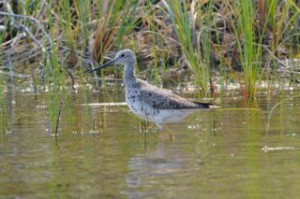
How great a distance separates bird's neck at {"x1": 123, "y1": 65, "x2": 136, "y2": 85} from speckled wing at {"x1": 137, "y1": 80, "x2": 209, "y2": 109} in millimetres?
221

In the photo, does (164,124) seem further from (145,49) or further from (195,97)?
(145,49)

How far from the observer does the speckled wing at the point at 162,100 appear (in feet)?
27.4

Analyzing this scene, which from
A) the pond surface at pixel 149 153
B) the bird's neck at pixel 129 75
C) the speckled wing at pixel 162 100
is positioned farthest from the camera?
the bird's neck at pixel 129 75

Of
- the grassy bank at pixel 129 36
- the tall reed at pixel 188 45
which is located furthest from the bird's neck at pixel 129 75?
the grassy bank at pixel 129 36

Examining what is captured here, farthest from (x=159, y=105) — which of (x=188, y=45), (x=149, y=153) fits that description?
(x=149, y=153)

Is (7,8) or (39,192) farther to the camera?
(7,8)

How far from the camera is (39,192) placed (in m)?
5.89

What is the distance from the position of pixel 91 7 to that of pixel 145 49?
0.78 metres

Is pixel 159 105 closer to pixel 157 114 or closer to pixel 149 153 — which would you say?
pixel 157 114

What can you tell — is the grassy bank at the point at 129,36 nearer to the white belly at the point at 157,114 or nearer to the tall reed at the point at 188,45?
the tall reed at the point at 188,45

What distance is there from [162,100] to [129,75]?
0.65 meters

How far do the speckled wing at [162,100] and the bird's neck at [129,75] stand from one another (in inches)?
8.7

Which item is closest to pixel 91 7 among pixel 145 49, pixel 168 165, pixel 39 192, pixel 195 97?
pixel 145 49

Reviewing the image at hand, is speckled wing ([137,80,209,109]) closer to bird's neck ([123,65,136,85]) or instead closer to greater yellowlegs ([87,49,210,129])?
greater yellowlegs ([87,49,210,129])
